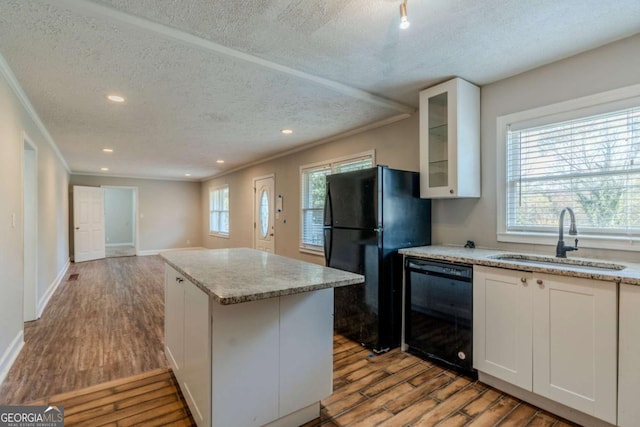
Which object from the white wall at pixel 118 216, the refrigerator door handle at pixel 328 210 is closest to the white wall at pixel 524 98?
the refrigerator door handle at pixel 328 210

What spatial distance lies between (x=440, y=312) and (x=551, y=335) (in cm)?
75

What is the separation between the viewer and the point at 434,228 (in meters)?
3.22

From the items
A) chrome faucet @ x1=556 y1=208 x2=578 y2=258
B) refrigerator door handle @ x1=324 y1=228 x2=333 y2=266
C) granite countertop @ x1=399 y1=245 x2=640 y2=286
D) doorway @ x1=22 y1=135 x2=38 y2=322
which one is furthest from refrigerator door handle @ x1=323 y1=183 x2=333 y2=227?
doorway @ x1=22 y1=135 x2=38 y2=322

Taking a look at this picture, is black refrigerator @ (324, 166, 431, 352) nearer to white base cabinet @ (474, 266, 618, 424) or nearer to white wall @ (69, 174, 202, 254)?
white base cabinet @ (474, 266, 618, 424)

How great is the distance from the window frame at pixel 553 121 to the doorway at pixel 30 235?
488 centimetres

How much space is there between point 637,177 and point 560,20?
114 centimetres

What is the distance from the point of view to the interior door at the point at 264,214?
604 centimetres

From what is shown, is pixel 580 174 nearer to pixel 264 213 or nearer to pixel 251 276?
pixel 251 276

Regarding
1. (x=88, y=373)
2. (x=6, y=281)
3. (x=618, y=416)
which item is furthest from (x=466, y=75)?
(x=6, y=281)

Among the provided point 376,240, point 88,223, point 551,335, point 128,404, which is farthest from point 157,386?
point 88,223

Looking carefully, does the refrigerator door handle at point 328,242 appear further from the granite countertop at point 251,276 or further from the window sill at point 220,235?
the window sill at point 220,235

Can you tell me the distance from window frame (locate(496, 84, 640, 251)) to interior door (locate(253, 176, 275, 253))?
13.4 feet

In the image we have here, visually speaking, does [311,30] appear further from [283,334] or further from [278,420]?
[278,420]

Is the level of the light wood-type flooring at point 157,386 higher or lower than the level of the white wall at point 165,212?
lower
